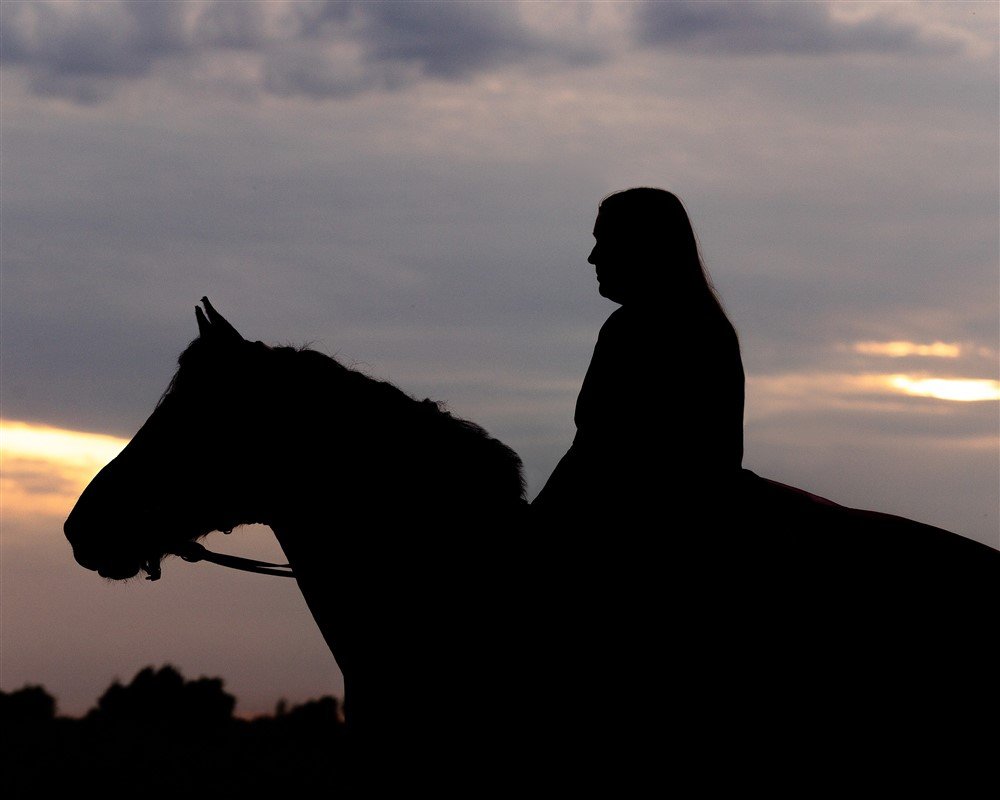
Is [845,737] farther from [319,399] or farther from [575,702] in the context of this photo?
[319,399]

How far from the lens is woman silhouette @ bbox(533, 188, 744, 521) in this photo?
6.33 metres

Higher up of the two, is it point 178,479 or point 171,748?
point 178,479

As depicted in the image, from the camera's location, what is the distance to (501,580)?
6602 millimetres

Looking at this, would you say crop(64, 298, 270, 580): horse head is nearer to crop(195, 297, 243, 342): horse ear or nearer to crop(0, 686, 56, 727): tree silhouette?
crop(195, 297, 243, 342): horse ear

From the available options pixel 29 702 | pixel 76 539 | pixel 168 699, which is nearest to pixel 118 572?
pixel 76 539

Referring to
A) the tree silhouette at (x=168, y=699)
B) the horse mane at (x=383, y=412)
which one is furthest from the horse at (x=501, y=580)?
the tree silhouette at (x=168, y=699)

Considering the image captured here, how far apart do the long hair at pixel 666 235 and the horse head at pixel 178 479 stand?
2289 millimetres

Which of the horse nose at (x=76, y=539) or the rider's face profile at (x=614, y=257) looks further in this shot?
the horse nose at (x=76, y=539)

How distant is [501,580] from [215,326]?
85.9 inches

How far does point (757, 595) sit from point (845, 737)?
813mm

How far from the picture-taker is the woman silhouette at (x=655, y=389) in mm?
6328

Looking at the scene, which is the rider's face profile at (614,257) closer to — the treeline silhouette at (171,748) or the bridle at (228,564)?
the bridle at (228,564)

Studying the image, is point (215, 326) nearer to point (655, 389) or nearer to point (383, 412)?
point (383, 412)

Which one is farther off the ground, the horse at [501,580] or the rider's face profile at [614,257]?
the rider's face profile at [614,257]
